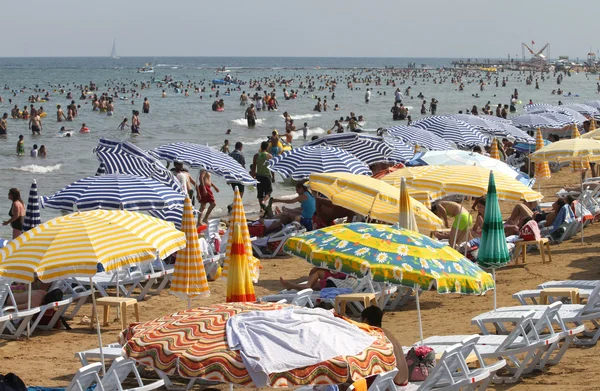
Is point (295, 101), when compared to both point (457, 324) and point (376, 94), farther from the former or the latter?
point (457, 324)

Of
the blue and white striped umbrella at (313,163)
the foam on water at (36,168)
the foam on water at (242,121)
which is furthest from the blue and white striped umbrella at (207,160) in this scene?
the foam on water at (242,121)

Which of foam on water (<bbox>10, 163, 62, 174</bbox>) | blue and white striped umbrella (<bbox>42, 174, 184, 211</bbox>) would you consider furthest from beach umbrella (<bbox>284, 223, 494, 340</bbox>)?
foam on water (<bbox>10, 163, 62, 174</bbox>)

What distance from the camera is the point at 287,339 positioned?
500 cm

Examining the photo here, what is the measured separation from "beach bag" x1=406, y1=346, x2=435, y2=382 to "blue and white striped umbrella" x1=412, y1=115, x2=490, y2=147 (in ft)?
49.7

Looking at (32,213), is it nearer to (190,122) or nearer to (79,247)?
(79,247)

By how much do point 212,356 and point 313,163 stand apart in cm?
1002

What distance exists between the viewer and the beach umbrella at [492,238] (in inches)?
331

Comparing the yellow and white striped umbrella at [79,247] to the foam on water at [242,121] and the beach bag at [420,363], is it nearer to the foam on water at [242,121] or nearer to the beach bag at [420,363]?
the beach bag at [420,363]

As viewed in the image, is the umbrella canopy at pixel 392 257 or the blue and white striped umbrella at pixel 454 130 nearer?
the umbrella canopy at pixel 392 257

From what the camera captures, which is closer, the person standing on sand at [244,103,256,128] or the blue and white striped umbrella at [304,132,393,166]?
the blue and white striped umbrella at [304,132,393,166]

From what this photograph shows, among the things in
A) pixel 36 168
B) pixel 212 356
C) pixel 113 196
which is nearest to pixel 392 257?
pixel 212 356

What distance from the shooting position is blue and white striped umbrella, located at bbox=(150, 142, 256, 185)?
568 inches

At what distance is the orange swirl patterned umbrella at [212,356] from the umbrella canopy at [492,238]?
3236 millimetres

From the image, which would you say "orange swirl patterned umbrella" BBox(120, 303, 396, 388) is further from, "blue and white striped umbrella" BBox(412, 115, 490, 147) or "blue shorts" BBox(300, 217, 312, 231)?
"blue and white striped umbrella" BBox(412, 115, 490, 147)
